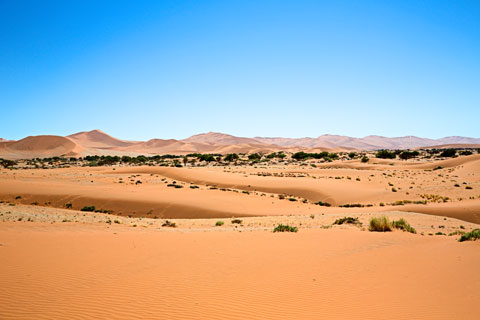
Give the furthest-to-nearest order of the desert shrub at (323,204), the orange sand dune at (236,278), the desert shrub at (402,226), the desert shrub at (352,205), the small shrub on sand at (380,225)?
the desert shrub at (323,204) < the desert shrub at (352,205) < the desert shrub at (402,226) < the small shrub on sand at (380,225) < the orange sand dune at (236,278)

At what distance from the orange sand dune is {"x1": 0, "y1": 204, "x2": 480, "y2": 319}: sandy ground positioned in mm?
23

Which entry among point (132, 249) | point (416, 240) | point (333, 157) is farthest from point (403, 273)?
point (333, 157)

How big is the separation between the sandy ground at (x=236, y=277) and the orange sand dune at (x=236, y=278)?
Answer: 0.08 feet

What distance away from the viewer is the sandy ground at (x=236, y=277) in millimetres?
5547

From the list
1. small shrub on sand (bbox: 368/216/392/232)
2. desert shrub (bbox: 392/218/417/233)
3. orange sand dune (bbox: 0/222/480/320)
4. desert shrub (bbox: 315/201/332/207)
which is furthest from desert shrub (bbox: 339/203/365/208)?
orange sand dune (bbox: 0/222/480/320)

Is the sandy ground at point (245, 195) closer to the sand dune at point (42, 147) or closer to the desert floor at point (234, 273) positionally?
the desert floor at point (234, 273)

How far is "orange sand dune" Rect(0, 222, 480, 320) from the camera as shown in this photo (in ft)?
18.2

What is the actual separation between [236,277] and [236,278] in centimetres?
7

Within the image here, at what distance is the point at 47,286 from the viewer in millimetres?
6535

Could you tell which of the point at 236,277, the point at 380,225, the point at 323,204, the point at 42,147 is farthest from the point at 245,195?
the point at 42,147

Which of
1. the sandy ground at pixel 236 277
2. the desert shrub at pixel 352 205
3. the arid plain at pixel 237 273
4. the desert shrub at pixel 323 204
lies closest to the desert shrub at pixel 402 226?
the arid plain at pixel 237 273

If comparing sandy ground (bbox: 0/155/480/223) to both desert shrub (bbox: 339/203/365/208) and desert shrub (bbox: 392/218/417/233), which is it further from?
desert shrub (bbox: 392/218/417/233)

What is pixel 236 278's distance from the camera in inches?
285

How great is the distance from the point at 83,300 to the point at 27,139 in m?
159
